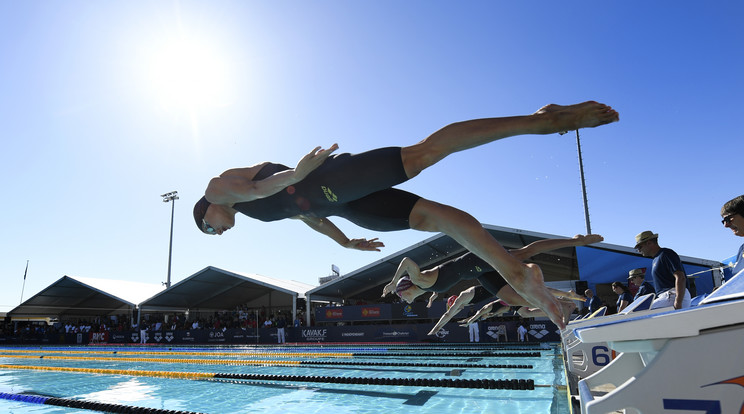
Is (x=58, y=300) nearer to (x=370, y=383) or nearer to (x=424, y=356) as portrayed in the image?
(x=424, y=356)

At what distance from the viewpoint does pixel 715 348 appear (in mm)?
1291

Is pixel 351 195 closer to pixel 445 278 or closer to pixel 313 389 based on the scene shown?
pixel 445 278

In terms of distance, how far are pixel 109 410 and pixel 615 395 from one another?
6.13 meters

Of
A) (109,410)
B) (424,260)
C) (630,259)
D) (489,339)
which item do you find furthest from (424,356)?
(424,260)

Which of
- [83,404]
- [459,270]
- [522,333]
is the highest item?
[459,270]

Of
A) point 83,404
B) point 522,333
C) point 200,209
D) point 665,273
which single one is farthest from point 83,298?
point 665,273

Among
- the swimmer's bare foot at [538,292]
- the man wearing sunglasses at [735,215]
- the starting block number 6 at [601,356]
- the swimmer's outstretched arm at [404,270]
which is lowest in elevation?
the starting block number 6 at [601,356]

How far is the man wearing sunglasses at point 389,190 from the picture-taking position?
2365mm

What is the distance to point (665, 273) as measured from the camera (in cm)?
492

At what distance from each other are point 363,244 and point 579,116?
2122 millimetres

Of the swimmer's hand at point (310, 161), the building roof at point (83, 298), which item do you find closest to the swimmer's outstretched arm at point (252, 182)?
the swimmer's hand at point (310, 161)

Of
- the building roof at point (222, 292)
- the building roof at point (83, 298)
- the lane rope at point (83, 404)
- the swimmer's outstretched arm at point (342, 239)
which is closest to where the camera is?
the swimmer's outstretched arm at point (342, 239)

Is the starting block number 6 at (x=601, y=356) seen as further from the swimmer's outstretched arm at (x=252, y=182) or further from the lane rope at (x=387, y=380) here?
the swimmer's outstretched arm at (x=252, y=182)

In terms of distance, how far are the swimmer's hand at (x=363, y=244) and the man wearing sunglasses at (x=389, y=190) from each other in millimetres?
628
